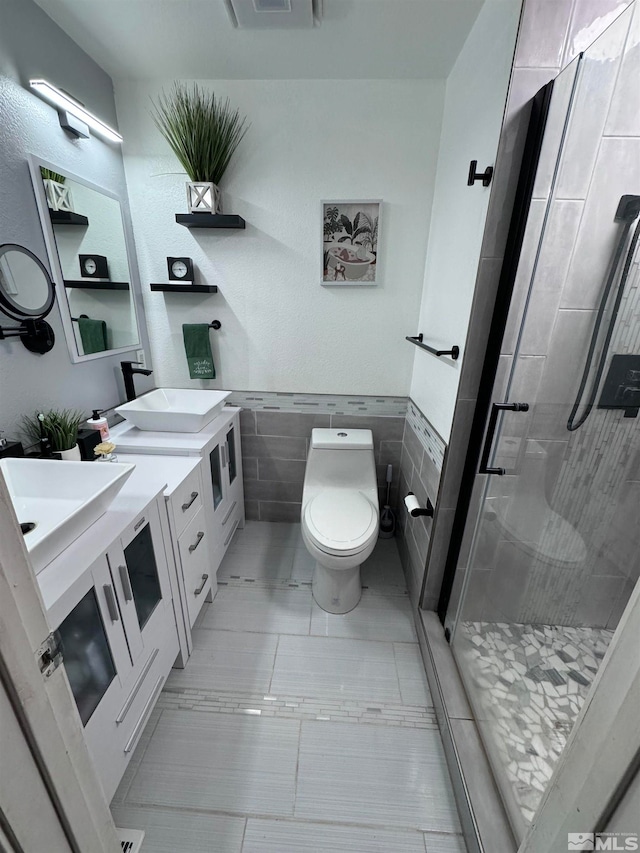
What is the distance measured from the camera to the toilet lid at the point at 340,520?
1.57 meters

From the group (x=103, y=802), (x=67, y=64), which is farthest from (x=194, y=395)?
(x=103, y=802)

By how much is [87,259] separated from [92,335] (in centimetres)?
34

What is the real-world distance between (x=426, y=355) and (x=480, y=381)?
549 millimetres

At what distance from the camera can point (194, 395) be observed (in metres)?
2.10

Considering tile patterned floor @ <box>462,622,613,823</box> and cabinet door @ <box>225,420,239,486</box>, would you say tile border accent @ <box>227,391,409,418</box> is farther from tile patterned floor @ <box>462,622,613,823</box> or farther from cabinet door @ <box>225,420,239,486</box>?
tile patterned floor @ <box>462,622,613,823</box>

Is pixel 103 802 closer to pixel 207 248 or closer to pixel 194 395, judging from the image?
pixel 194 395

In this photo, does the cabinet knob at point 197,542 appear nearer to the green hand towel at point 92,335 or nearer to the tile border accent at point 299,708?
the tile border accent at point 299,708

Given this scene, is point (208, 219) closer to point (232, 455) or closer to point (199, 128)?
point (199, 128)

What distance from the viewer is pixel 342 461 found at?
2014mm

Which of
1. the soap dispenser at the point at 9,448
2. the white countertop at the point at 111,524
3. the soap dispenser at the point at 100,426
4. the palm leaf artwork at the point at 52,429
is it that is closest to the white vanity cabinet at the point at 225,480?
the white countertop at the point at 111,524

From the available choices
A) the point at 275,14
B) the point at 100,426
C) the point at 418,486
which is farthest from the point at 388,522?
the point at 275,14

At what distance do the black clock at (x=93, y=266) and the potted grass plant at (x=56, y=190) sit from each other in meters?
0.20

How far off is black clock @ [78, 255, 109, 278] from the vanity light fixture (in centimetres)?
49

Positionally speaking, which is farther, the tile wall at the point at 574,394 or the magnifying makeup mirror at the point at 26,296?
the magnifying makeup mirror at the point at 26,296
